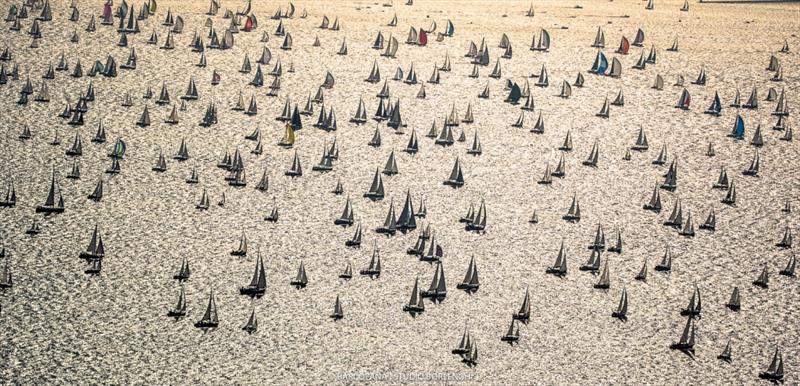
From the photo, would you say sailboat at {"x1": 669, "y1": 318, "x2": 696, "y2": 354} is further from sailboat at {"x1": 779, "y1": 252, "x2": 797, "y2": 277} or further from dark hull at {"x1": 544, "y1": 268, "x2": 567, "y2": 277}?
sailboat at {"x1": 779, "y1": 252, "x2": 797, "y2": 277}

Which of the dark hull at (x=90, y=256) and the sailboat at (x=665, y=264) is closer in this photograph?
the dark hull at (x=90, y=256)

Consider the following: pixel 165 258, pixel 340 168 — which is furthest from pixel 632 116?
pixel 165 258

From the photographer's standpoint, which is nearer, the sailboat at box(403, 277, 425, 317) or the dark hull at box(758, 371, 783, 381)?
the dark hull at box(758, 371, 783, 381)

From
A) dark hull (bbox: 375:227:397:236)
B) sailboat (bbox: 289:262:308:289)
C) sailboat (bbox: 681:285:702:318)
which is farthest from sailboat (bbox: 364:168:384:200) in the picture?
sailboat (bbox: 681:285:702:318)

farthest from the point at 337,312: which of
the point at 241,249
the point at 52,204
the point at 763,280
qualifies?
the point at 763,280

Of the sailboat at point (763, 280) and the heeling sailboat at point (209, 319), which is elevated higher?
the sailboat at point (763, 280)

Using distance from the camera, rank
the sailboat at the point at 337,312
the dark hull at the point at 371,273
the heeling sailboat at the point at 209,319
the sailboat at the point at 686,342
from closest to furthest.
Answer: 1. the heeling sailboat at the point at 209,319
2. the sailboat at the point at 686,342
3. the sailboat at the point at 337,312
4. the dark hull at the point at 371,273

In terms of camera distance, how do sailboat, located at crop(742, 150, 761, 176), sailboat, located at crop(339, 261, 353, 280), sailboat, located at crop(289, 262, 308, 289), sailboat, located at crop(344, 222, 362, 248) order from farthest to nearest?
sailboat, located at crop(742, 150, 761, 176)
sailboat, located at crop(344, 222, 362, 248)
sailboat, located at crop(339, 261, 353, 280)
sailboat, located at crop(289, 262, 308, 289)

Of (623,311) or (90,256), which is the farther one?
(90,256)

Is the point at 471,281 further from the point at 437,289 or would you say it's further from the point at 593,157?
the point at 593,157

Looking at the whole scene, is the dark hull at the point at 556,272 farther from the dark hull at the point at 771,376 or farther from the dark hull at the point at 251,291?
the dark hull at the point at 251,291

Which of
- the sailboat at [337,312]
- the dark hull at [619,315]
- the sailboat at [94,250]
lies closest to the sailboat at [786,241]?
the dark hull at [619,315]

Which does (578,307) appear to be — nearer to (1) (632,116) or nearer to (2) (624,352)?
(2) (624,352)
